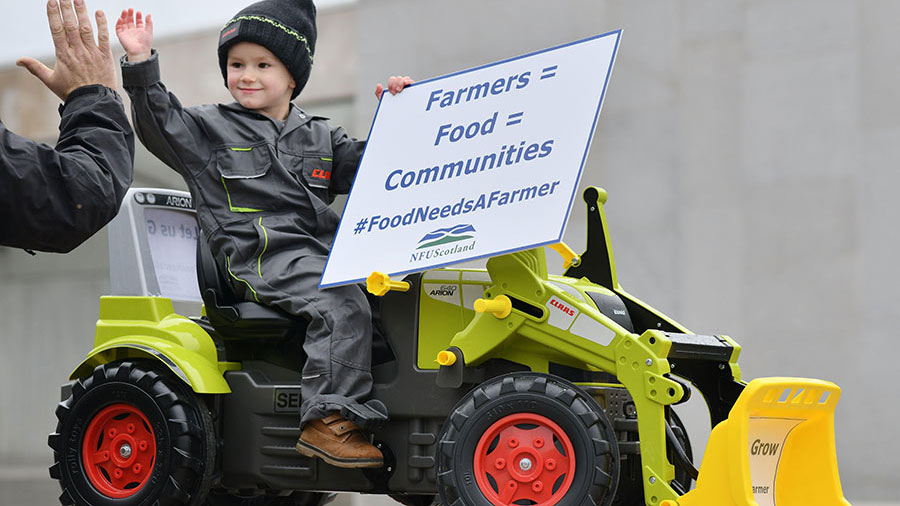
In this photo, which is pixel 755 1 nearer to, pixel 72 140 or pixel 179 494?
pixel 179 494

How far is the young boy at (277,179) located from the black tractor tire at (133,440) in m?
0.38

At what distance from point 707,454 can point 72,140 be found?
1.80 meters

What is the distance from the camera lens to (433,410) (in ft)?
10.8

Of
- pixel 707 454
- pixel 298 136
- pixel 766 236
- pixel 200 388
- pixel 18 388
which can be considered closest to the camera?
pixel 707 454

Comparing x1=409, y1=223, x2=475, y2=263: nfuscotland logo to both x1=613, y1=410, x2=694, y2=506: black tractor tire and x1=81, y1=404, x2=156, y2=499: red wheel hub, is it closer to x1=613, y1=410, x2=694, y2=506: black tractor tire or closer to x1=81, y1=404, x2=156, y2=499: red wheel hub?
x1=613, y1=410, x2=694, y2=506: black tractor tire

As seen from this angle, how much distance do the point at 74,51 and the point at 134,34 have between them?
1.45 meters

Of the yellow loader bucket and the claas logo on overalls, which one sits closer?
the yellow loader bucket

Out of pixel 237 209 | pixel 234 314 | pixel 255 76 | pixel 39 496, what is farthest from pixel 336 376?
pixel 39 496

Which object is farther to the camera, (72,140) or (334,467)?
(334,467)

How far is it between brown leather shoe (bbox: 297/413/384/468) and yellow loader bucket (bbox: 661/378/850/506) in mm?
857

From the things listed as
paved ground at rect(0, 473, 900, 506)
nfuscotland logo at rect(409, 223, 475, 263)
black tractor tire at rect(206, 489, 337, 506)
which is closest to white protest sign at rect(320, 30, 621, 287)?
nfuscotland logo at rect(409, 223, 475, 263)

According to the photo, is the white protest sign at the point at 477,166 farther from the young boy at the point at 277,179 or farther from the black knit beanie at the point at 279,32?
the black knit beanie at the point at 279,32

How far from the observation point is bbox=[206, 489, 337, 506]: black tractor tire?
12.5 feet

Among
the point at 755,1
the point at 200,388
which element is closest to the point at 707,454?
the point at 200,388
